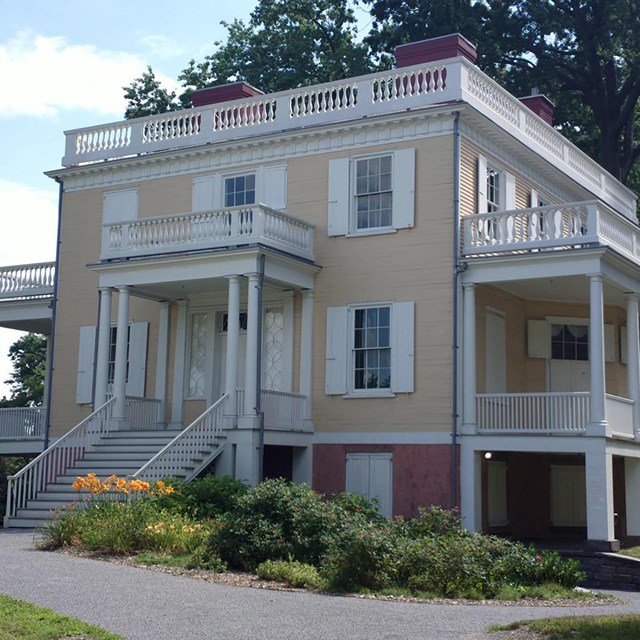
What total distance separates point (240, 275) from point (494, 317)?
5.75 m

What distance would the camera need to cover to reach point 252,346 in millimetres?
22000

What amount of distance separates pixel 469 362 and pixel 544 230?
3028 mm

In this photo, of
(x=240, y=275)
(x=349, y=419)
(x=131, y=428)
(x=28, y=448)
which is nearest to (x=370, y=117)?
(x=240, y=275)

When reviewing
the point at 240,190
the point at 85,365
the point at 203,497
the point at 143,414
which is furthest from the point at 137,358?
the point at 203,497

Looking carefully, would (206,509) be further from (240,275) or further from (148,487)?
(240,275)

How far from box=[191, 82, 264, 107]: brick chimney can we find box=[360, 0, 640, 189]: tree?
40.1 ft

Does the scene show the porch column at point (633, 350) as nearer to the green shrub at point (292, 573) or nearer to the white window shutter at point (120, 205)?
the green shrub at point (292, 573)

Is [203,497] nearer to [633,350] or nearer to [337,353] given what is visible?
[337,353]

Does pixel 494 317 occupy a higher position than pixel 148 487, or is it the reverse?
pixel 494 317

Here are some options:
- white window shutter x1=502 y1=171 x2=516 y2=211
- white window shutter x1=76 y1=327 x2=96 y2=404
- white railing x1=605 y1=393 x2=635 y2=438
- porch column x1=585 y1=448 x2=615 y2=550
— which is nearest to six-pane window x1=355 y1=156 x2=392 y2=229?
white window shutter x1=502 y1=171 x2=516 y2=211

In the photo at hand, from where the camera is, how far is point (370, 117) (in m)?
23.4

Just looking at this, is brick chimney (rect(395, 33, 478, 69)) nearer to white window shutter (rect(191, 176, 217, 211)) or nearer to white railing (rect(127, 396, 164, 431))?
white window shutter (rect(191, 176, 217, 211))

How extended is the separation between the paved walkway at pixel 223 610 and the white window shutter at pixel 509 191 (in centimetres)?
1167

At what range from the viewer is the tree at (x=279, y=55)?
3975 centimetres
